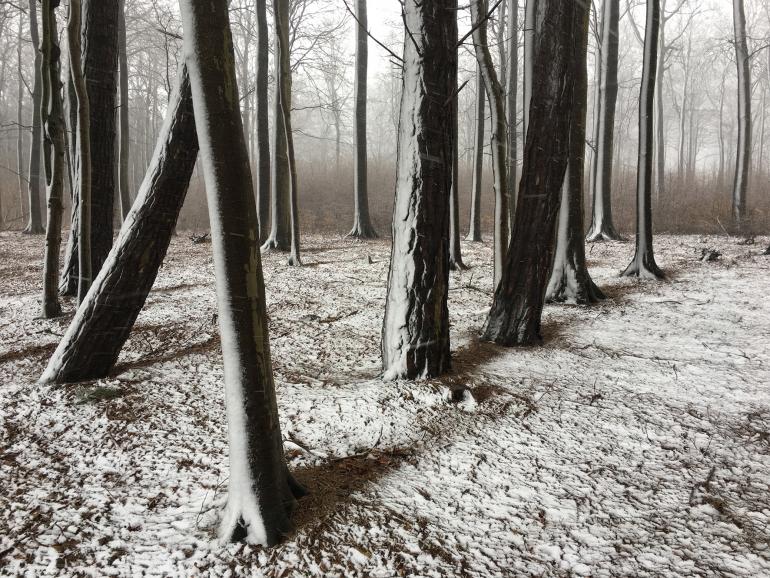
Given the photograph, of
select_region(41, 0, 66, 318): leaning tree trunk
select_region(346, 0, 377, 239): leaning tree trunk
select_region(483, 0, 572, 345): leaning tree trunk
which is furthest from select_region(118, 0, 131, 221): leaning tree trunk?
select_region(483, 0, 572, 345): leaning tree trunk

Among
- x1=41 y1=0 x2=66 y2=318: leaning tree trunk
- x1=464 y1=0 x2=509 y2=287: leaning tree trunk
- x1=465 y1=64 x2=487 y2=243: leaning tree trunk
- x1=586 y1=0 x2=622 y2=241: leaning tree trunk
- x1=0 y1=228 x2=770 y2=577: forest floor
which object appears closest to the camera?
x1=0 y1=228 x2=770 y2=577: forest floor

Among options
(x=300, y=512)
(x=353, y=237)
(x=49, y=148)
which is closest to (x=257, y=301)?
(x=300, y=512)

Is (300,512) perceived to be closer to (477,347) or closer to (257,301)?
(257,301)

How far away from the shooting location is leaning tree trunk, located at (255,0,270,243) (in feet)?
35.4

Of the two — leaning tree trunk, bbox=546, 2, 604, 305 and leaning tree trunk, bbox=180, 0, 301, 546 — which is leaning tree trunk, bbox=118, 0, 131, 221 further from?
leaning tree trunk, bbox=180, 0, 301, 546

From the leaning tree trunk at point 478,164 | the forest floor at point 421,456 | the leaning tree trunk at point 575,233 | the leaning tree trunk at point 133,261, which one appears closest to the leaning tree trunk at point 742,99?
the leaning tree trunk at point 478,164

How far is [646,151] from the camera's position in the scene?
22.3 ft

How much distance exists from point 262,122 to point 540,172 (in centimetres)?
890

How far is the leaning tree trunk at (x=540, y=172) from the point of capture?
13.6 feet

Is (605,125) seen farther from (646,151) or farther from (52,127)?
(52,127)

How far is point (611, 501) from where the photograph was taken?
2.19m

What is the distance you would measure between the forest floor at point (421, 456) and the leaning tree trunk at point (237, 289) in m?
0.16


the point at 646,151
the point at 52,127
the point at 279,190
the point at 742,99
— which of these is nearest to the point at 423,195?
the point at 52,127

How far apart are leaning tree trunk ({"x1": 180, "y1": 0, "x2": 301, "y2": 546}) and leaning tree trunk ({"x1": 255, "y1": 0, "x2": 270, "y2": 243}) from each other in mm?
9439
